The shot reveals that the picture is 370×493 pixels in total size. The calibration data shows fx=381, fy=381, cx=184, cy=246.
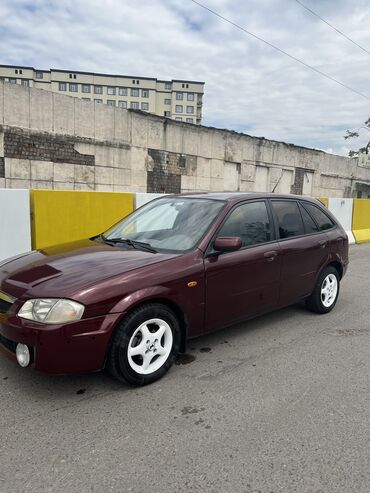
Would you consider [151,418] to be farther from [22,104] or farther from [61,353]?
[22,104]

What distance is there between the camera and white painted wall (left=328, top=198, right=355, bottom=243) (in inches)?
472

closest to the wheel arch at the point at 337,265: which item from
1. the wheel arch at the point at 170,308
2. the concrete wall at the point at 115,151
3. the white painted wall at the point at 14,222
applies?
the wheel arch at the point at 170,308

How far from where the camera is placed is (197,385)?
10.1 feet

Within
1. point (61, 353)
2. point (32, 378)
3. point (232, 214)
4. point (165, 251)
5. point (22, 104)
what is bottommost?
point (32, 378)

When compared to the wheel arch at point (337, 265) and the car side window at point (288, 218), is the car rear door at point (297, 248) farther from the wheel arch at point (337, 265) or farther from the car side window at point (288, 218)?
the wheel arch at point (337, 265)

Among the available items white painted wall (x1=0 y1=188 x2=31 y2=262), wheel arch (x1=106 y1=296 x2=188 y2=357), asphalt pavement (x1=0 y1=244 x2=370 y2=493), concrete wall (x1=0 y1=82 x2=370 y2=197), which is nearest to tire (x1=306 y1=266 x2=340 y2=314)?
asphalt pavement (x1=0 y1=244 x2=370 y2=493)

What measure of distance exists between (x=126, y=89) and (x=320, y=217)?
359 feet

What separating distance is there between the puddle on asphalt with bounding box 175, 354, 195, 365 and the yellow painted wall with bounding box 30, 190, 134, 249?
11.2 feet

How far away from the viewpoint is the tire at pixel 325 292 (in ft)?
16.0

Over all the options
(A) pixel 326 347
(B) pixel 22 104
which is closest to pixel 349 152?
(B) pixel 22 104

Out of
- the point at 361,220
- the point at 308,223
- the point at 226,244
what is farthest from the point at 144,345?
the point at 361,220

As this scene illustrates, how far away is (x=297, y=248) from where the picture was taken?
14.4ft

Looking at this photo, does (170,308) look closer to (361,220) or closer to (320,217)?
(320,217)

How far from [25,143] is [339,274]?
384 inches
